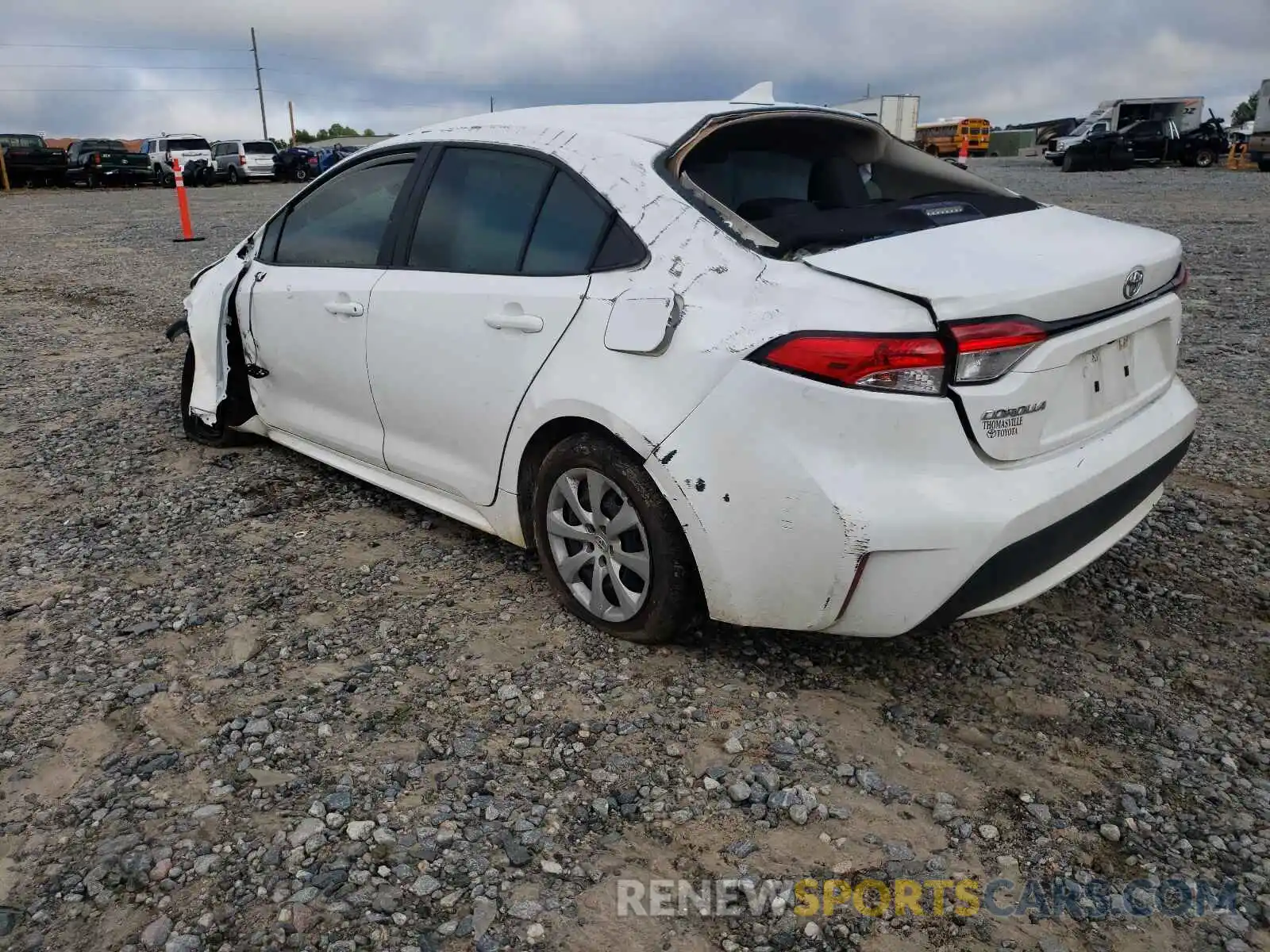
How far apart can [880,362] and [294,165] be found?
1513 inches

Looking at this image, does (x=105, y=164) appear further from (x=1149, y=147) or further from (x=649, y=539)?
(x=649, y=539)

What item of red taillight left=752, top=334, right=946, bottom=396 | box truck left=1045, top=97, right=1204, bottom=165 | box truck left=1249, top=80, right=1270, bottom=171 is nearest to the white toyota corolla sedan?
red taillight left=752, top=334, right=946, bottom=396

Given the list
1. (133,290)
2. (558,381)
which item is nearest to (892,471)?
(558,381)

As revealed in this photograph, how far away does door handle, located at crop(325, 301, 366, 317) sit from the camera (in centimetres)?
357

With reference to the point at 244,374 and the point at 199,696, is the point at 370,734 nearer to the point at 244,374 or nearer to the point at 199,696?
the point at 199,696

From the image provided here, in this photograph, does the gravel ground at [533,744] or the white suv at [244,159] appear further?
the white suv at [244,159]

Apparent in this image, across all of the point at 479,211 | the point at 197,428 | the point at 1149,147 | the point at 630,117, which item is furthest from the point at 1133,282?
the point at 1149,147

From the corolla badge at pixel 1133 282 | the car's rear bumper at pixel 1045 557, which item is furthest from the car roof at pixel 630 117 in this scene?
the car's rear bumper at pixel 1045 557

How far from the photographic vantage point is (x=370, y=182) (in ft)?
12.5

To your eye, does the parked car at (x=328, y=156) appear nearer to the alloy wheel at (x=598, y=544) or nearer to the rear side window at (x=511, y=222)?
the rear side window at (x=511, y=222)

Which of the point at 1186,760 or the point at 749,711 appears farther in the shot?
the point at 749,711

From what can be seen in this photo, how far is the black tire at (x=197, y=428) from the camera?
16.1ft

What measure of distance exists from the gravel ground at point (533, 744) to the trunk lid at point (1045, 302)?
81cm

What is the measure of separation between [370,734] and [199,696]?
59 centimetres
